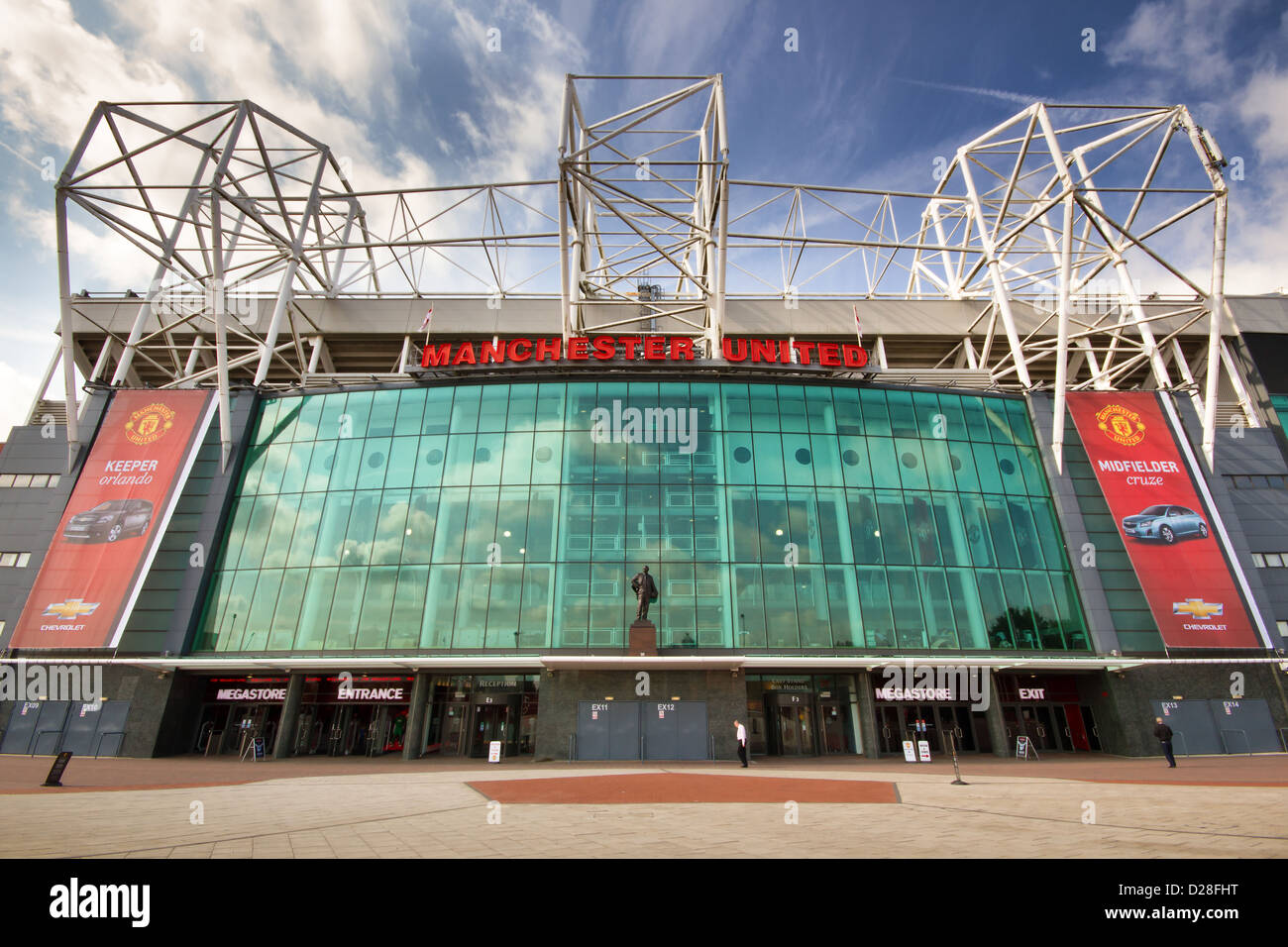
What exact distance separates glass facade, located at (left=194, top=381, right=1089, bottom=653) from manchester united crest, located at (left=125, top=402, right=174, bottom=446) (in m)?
5.30

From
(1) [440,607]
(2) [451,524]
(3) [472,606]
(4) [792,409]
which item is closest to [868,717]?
(4) [792,409]

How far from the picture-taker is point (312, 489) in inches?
1372

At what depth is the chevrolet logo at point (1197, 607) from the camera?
3131 cm

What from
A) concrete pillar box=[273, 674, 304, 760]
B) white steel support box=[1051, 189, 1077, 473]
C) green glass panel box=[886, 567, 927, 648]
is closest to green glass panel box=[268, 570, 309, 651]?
concrete pillar box=[273, 674, 304, 760]

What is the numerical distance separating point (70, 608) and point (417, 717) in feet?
60.3

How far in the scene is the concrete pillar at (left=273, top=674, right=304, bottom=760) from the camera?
30.9 meters

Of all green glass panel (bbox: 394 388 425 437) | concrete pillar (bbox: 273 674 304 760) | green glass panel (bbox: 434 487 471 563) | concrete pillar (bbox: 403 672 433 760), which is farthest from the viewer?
green glass panel (bbox: 394 388 425 437)

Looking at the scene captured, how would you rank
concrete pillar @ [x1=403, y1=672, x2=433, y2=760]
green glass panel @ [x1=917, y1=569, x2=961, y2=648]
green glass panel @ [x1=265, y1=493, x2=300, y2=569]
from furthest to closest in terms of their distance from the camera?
1. green glass panel @ [x1=265, y1=493, x2=300, y2=569]
2. green glass panel @ [x1=917, y1=569, x2=961, y2=648]
3. concrete pillar @ [x1=403, y1=672, x2=433, y2=760]

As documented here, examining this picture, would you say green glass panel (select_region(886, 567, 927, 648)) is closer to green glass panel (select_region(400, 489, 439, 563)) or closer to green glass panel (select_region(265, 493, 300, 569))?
green glass panel (select_region(400, 489, 439, 563))

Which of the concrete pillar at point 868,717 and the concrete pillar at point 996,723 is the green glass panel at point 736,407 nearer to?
A: the concrete pillar at point 868,717

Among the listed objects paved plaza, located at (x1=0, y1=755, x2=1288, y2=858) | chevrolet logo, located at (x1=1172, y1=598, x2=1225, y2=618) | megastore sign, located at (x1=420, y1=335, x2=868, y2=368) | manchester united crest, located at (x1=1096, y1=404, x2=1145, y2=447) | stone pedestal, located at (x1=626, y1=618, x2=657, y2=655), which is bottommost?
paved plaza, located at (x1=0, y1=755, x2=1288, y2=858)
